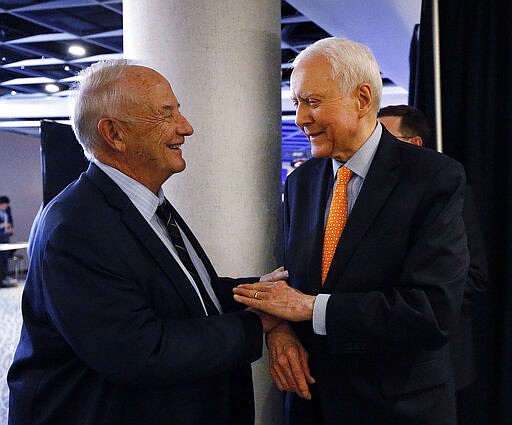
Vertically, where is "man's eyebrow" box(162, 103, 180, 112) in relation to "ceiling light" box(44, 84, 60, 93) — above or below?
below

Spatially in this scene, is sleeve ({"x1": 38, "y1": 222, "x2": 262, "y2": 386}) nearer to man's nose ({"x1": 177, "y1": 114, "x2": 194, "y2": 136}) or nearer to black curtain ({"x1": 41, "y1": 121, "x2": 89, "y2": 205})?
man's nose ({"x1": 177, "y1": 114, "x2": 194, "y2": 136})

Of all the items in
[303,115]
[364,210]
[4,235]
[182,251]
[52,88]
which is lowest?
[4,235]

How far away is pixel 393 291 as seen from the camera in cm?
149

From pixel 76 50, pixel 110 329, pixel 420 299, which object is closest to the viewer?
pixel 110 329

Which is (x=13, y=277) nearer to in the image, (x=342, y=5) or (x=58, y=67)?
(x=58, y=67)

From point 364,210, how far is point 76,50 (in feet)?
25.6

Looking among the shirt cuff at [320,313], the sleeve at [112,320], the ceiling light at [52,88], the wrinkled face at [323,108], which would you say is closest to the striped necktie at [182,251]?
the sleeve at [112,320]

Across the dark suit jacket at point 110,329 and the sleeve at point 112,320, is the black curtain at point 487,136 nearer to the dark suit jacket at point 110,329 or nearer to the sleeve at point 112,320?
the dark suit jacket at point 110,329

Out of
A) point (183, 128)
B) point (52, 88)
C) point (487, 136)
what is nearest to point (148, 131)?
point (183, 128)

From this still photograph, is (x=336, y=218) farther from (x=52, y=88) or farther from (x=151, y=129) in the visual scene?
(x=52, y=88)

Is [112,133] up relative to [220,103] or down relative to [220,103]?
down

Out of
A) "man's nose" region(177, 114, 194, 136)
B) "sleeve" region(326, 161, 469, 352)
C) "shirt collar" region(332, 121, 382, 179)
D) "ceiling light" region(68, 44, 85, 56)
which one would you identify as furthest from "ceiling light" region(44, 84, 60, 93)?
"sleeve" region(326, 161, 469, 352)

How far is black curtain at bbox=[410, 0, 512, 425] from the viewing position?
2.72 m

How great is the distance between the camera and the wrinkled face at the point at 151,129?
1.58 metres
